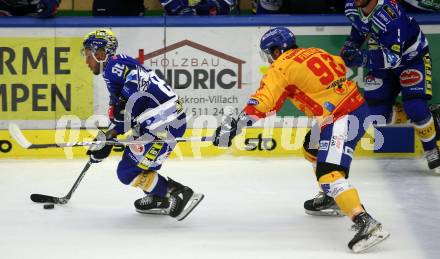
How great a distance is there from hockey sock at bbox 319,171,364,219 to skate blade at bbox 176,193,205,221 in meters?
0.98

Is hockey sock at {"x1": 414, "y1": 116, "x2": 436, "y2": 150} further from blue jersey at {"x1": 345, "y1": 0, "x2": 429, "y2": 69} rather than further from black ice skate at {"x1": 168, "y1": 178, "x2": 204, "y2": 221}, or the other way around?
black ice skate at {"x1": 168, "y1": 178, "x2": 204, "y2": 221}

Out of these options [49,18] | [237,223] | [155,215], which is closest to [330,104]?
[237,223]

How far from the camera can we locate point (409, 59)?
7137 millimetres

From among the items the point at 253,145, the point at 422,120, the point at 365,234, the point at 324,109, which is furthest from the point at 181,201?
the point at 422,120

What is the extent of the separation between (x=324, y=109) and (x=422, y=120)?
194 cm

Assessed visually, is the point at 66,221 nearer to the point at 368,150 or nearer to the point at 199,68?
the point at 199,68

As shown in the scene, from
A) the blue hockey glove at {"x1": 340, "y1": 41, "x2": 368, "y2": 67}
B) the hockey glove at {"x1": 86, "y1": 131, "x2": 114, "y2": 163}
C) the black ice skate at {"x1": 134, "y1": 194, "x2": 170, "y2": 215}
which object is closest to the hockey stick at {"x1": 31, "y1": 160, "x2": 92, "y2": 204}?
the hockey glove at {"x1": 86, "y1": 131, "x2": 114, "y2": 163}

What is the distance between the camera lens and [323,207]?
6.11 metres

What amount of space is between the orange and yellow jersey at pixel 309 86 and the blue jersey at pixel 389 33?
1563 mm

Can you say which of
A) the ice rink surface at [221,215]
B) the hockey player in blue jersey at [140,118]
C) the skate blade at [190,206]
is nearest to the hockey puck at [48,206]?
the ice rink surface at [221,215]

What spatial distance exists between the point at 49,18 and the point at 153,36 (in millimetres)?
800

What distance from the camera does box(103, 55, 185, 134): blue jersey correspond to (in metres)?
5.86

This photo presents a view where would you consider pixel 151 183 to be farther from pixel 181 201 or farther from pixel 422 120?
pixel 422 120

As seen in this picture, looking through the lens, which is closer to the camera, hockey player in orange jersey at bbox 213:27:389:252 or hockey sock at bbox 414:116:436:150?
hockey player in orange jersey at bbox 213:27:389:252
